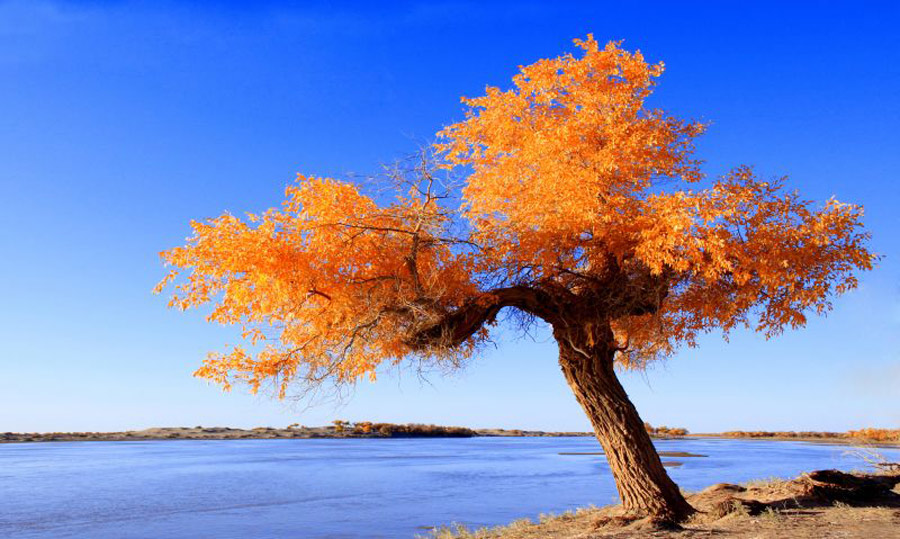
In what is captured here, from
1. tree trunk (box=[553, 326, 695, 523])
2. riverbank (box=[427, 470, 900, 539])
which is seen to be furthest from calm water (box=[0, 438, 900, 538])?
tree trunk (box=[553, 326, 695, 523])

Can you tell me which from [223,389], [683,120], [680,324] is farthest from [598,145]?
[223,389]

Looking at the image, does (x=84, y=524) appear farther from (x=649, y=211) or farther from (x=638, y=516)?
(x=649, y=211)

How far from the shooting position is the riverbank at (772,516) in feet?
39.1

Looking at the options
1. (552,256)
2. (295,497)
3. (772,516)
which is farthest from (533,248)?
(295,497)

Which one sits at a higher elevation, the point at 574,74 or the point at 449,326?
the point at 574,74

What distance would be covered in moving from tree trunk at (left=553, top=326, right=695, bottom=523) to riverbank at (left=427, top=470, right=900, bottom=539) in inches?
21.2

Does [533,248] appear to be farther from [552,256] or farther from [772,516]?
[772,516]

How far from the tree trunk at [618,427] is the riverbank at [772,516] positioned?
1.77 ft

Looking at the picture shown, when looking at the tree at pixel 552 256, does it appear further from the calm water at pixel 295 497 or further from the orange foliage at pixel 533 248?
the calm water at pixel 295 497

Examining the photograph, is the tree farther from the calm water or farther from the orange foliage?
the calm water

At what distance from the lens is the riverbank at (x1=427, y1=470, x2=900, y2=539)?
470 inches

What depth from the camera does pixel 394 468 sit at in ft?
138

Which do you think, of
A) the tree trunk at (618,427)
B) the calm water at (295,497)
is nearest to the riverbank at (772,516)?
the tree trunk at (618,427)

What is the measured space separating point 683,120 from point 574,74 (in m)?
2.45
